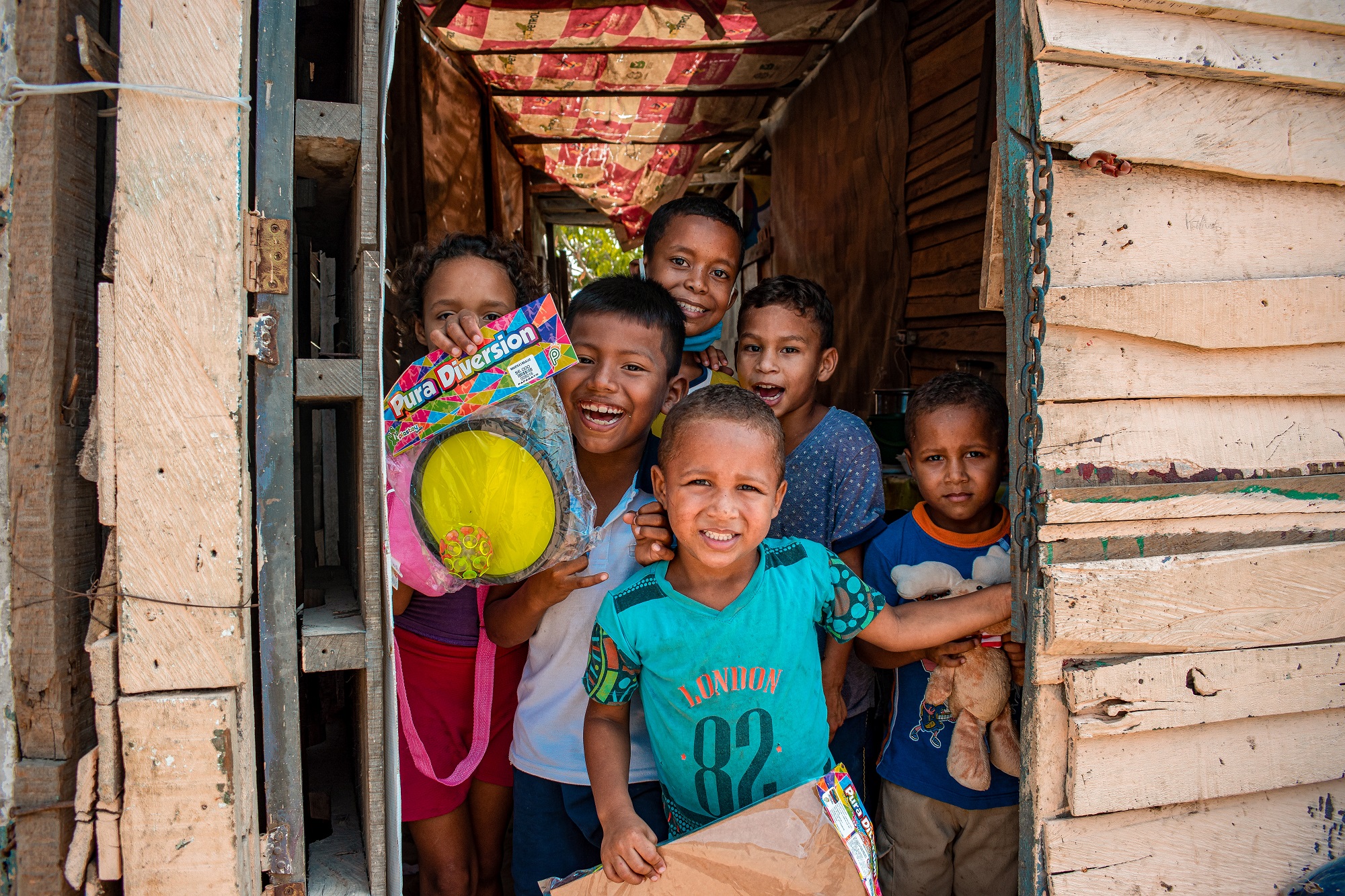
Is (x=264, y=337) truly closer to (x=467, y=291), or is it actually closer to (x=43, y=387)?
(x=43, y=387)

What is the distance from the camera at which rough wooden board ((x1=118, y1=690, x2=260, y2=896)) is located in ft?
4.81

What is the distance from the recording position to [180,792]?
1.48 meters

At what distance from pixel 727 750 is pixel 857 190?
343 centimetres

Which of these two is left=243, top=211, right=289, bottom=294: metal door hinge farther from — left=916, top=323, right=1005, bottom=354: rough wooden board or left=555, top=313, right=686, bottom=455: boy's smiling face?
left=916, top=323, right=1005, bottom=354: rough wooden board

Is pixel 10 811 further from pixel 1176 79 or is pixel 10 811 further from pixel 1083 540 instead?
pixel 1176 79

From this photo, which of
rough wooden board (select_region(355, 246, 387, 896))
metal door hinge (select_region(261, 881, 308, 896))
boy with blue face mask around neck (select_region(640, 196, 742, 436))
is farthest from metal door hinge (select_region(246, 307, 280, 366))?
boy with blue face mask around neck (select_region(640, 196, 742, 436))

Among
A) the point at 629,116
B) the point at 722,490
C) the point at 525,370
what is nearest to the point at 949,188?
the point at 629,116

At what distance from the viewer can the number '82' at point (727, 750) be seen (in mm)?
1676

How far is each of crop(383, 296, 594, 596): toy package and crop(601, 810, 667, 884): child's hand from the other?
1.93ft

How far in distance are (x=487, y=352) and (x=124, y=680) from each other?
94 cm

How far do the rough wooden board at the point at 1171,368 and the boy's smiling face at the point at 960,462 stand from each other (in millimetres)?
379

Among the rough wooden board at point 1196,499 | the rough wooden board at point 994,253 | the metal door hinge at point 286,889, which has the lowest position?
the metal door hinge at point 286,889

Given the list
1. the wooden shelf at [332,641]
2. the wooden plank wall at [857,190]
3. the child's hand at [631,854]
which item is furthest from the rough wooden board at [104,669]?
the wooden plank wall at [857,190]

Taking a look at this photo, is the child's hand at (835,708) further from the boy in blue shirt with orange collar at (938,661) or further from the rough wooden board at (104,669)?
the rough wooden board at (104,669)
